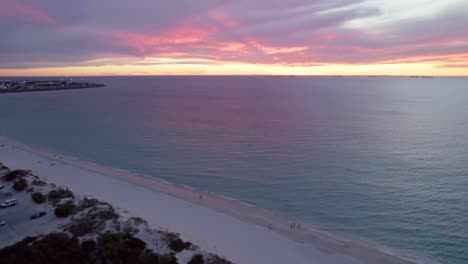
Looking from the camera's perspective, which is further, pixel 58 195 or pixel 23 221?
pixel 58 195

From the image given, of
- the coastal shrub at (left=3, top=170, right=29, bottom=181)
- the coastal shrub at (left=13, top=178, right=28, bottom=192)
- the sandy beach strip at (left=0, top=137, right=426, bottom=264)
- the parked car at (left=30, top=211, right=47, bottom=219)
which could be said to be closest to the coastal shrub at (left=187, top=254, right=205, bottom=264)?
the sandy beach strip at (left=0, top=137, right=426, bottom=264)

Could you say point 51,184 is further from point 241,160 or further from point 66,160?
point 241,160

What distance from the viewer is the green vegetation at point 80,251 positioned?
705 inches

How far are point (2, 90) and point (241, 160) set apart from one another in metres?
176

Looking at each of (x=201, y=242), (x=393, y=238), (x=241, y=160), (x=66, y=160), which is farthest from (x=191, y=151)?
(x=393, y=238)

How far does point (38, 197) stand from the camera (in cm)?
2733

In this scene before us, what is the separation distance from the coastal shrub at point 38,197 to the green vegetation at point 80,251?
750cm

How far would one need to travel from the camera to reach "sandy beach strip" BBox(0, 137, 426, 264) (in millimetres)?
21109

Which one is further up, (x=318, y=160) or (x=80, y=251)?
(x=80, y=251)

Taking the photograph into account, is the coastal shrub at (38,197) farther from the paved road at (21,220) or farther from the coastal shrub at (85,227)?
the coastal shrub at (85,227)

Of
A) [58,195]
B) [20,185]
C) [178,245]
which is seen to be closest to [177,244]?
[178,245]

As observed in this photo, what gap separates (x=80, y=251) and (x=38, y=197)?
1206cm

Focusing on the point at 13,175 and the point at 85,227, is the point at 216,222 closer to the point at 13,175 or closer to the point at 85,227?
the point at 85,227

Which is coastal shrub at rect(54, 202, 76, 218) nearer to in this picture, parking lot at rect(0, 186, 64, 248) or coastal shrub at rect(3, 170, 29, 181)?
parking lot at rect(0, 186, 64, 248)
